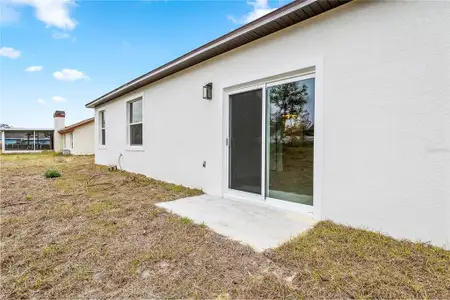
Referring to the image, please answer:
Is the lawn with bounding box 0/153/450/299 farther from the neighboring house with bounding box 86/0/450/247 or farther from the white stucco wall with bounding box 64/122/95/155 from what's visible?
the white stucco wall with bounding box 64/122/95/155

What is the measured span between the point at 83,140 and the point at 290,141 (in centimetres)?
2068

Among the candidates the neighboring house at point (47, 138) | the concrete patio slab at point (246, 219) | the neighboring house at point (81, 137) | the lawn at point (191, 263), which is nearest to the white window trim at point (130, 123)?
the concrete patio slab at point (246, 219)

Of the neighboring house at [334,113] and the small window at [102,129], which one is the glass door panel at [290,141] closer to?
the neighboring house at [334,113]

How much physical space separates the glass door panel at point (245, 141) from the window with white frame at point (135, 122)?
4539 millimetres

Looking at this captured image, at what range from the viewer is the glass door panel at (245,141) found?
4367 mm

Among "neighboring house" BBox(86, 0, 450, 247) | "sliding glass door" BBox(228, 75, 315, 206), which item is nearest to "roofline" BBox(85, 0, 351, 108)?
"neighboring house" BBox(86, 0, 450, 247)

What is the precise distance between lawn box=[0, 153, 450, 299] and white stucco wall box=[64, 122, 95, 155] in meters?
18.4

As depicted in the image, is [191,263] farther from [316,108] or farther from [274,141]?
[316,108]

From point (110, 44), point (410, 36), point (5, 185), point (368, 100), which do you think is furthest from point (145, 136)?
point (410, 36)

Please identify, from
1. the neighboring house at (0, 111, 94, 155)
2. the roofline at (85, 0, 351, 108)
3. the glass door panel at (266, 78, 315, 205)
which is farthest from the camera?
the neighboring house at (0, 111, 94, 155)

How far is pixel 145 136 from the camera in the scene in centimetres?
764

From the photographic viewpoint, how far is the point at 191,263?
2.28 m

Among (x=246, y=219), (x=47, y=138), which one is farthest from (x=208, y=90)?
(x=47, y=138)

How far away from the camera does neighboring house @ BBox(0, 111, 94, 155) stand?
19844 millimetres
